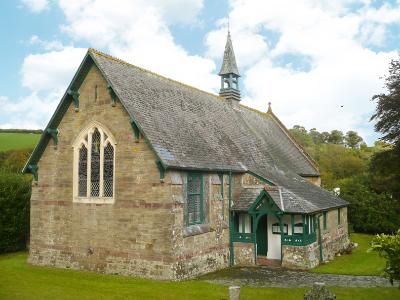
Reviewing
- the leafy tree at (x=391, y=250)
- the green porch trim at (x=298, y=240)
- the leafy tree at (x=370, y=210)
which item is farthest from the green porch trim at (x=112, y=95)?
the leafy tree at (x=370, y=210)

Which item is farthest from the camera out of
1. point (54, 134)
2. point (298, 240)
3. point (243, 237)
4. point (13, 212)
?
point (13, 212)

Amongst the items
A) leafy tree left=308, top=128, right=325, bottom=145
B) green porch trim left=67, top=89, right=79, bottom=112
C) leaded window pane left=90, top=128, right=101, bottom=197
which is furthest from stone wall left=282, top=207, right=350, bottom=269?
leafy tree left=308, top=128, right=325, bottom=145

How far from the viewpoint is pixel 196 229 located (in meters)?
20.3

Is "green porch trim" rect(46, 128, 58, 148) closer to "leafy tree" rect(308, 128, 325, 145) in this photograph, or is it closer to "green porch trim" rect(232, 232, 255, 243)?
"green porch trim" rect(232, 232, 255, 243)

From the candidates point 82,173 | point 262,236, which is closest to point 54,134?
point 82,173

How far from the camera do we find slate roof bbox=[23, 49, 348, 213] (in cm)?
1989

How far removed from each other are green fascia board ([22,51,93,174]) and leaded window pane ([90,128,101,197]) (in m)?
2.29

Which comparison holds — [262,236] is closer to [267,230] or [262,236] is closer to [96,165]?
[267,230]

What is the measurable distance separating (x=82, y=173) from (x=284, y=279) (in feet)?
34.9

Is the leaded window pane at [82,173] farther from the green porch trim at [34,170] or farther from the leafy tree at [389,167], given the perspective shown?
the leafy tree at [389,167]

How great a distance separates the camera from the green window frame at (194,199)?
2020 centimetres

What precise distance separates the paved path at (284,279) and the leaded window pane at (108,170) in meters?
5.98

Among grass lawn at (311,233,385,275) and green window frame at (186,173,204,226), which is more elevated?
green window frame at (186,173,204,226)

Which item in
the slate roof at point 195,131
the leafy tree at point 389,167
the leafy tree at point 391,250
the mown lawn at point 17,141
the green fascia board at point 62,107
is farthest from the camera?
the mown lawn at point 17,141
